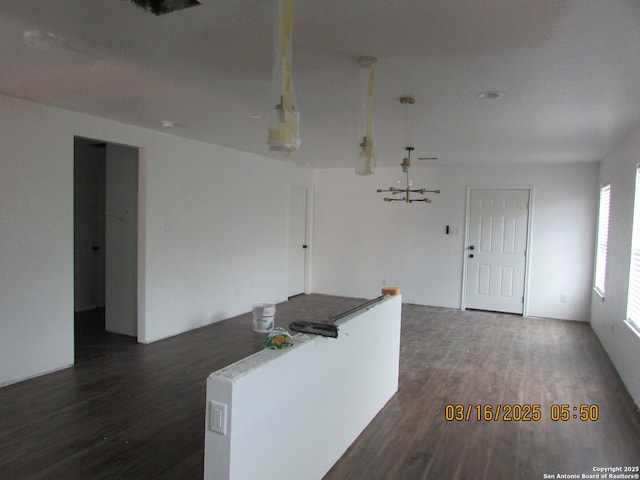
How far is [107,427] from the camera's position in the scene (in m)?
2.95

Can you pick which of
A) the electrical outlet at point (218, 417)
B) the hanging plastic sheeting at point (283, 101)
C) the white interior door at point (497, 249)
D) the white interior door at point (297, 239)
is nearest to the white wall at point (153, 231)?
the white interior door at point (297, 239)

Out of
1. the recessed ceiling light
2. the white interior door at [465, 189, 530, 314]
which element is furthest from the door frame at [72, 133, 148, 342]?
the white interior door at [465, 189, 530, 314]

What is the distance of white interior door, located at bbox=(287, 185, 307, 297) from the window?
15.5 feet

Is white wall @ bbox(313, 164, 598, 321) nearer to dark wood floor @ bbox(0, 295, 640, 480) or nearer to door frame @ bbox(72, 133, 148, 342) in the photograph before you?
dark wood floor @ bbox(0, 295, 640, 480)

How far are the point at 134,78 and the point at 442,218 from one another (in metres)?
5.55

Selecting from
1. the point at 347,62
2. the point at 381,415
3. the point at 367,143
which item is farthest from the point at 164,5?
the point at 381,415

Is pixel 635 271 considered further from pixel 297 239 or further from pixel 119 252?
pixel 119 252

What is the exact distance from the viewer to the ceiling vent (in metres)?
1.86

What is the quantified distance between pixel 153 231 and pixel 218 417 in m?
3.73

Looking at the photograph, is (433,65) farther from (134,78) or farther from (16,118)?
(16,118)

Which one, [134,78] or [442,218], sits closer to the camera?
[134,78]

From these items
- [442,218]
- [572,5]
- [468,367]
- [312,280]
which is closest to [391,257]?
[442,218]

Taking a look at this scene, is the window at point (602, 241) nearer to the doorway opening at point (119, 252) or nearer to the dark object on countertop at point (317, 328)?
the dark object on countertop at point (317, 328)

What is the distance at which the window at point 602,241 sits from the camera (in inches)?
223
